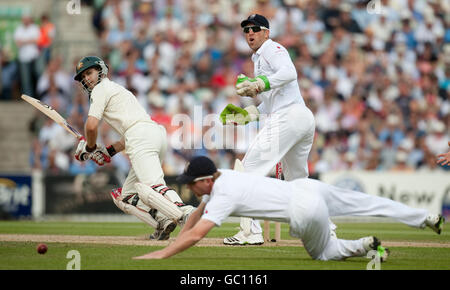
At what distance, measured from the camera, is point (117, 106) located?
9203 mm

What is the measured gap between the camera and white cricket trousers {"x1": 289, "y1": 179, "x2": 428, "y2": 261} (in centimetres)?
693

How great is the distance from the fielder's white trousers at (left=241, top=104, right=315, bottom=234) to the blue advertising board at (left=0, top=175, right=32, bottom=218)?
28.7 ft

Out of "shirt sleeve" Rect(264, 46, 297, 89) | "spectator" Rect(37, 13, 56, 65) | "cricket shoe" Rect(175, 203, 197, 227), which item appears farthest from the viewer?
"spectator" Rect(37, 13, 56, 65)

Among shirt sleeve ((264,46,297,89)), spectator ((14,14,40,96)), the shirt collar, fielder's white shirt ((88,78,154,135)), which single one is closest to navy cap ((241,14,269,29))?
the shirt collar

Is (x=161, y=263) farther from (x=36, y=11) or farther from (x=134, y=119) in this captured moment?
(x=36, y=11)

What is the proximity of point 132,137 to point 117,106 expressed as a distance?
16.4 inches

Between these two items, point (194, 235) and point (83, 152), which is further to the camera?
point (83, 152)

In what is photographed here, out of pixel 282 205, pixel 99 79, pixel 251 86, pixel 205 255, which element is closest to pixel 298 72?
pixel 99 79

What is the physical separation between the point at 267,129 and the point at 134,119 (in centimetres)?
172

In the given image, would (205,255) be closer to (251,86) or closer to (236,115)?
(251,86)

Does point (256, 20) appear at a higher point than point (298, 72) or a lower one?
higher

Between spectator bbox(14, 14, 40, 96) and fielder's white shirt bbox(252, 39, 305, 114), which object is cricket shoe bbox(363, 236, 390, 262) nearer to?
fielder's white shirt bbox(252, 39, 305, 114)

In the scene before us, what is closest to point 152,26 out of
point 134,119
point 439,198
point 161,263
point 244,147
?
point 244,147

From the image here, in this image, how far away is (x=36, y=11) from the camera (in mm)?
20719
